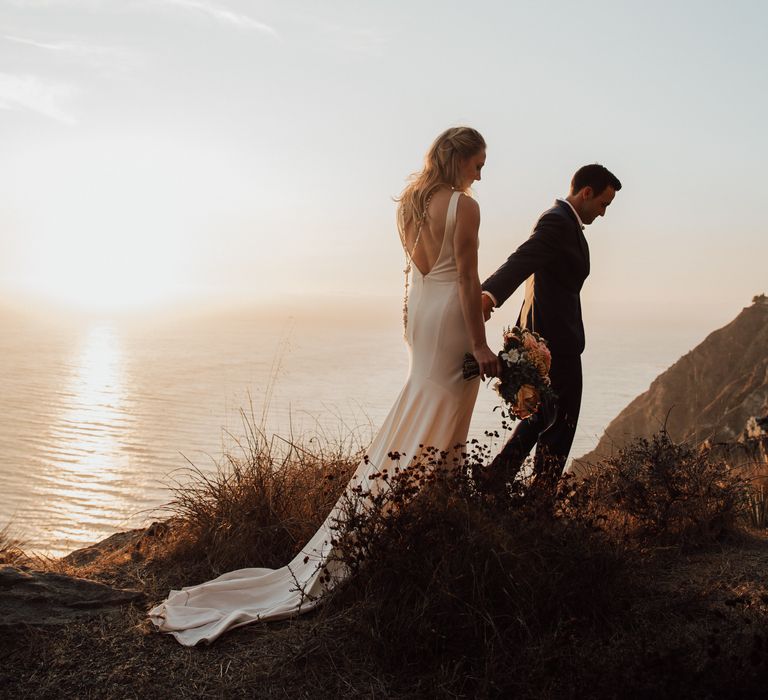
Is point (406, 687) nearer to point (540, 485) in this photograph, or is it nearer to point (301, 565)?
point (301, 565)

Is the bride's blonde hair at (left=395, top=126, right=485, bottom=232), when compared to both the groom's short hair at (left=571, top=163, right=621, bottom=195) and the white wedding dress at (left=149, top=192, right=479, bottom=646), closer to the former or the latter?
the white wedding dress at (left=149, top=192, right=479, bottom=646)

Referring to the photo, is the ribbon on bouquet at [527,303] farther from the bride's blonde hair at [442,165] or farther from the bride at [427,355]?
the bride's blonde hair at [442,165]

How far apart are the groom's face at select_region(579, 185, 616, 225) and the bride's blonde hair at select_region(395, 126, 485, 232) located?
1.17 metres

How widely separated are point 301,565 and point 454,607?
1.31 metres

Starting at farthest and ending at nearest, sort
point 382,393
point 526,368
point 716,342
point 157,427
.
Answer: point 716,342 < point 382,393 < point 157,427 < point 526,368

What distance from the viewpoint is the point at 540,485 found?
180 inches

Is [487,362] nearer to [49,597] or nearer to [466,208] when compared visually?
[466,208]

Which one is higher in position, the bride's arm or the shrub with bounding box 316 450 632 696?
the bride's arm

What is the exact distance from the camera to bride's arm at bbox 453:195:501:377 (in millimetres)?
4430

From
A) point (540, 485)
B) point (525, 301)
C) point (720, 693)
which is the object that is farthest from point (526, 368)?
point (720, 693)

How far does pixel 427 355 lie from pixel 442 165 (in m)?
1.13

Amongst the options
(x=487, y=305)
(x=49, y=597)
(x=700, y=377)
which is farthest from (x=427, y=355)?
(x=700, y=377)

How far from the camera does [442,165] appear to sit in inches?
177

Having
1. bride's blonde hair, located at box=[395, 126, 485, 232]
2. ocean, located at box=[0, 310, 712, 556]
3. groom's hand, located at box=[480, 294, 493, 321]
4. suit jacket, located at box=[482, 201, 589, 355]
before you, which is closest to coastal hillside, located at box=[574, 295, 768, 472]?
ocean, located at box=[0, 310, 712, 556]
